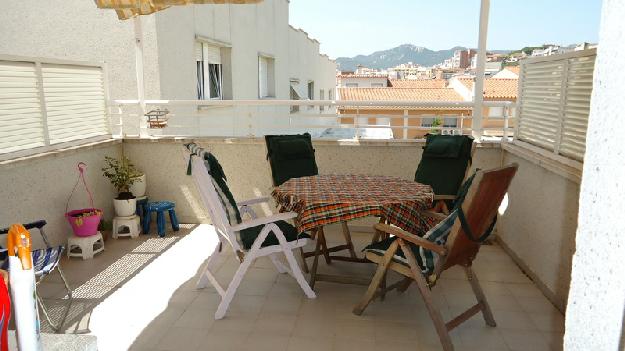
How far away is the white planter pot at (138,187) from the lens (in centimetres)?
487

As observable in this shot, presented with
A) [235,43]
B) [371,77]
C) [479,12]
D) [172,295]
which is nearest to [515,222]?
[479,12]

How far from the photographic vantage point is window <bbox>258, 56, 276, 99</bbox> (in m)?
10.5

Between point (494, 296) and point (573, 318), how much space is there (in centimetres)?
273

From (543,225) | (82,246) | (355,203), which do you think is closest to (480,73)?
(543,225)

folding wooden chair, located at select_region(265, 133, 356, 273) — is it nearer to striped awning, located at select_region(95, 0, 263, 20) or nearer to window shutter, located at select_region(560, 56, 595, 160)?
striped awning, located at select_region(95, 0, 263, 20)

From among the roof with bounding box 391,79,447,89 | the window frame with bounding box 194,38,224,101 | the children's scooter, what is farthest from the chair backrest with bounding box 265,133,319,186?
the roof with bounding box 391,79,447,89

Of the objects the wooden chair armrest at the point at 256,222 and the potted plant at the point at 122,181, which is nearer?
the wooden chair armrest at the point at 256,222

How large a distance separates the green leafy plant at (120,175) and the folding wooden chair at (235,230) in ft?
5.77

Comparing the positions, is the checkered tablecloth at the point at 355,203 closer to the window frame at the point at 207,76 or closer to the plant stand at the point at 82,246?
the plant stand at the point at 82,246

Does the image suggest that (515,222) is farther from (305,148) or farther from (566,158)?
(305,148)

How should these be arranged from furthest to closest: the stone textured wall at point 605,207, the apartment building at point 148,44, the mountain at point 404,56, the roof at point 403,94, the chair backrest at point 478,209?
the mountain at point 404,56
the roof at point 403,94
the apartment building at point 148,44
the chair backrest at point 478,209
the stone textured wall at point 605,207

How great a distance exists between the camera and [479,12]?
4.44m

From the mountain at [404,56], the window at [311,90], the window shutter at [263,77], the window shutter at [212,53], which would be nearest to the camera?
the window shutter at [212,53]

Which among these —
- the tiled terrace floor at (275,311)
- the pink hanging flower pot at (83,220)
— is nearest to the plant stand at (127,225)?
the pink hanging flower pot at (83,220)
